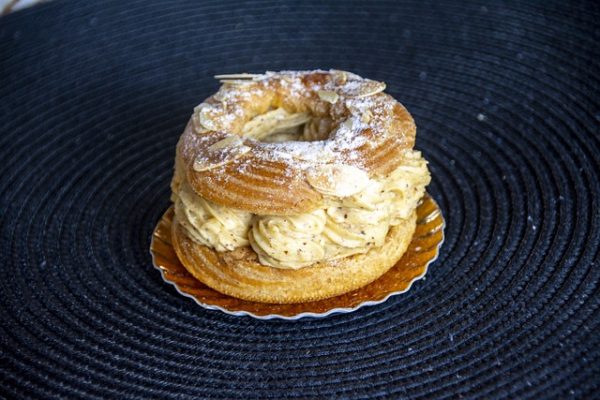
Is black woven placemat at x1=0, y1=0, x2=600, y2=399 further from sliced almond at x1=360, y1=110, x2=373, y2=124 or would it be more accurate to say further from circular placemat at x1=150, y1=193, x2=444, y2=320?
sliced almond at x1=360, y1=110, x2=373, y2=124

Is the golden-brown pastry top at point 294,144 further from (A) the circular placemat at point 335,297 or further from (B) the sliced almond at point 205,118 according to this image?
(A) the circular placemat at point 335,297

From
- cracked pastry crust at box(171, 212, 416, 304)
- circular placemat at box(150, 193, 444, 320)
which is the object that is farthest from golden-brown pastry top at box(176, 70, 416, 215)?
circular placemat at box(150, 193, 444, 320)

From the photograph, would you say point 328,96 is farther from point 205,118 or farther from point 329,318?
point 329,318

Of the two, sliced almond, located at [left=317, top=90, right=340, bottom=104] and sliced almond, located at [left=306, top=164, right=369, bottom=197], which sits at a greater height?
sliced almond, located at [left=317, top=90, right=340, bottom=104]

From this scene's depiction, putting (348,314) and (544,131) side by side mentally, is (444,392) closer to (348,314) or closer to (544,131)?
(348,314)

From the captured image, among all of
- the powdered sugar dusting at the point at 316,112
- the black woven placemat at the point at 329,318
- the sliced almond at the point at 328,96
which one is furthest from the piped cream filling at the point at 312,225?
the sliced almond at the point at 328,96
